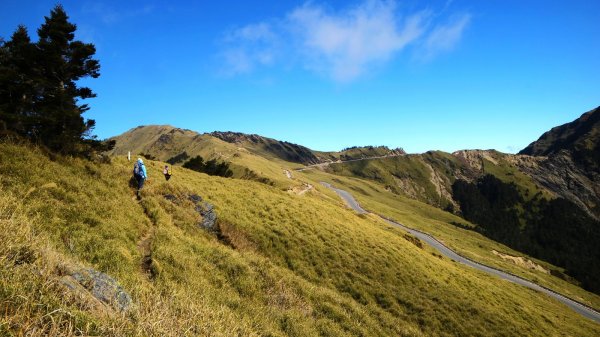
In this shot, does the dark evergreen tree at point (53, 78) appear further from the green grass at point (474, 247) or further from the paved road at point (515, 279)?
the green grass at point (474, 247)

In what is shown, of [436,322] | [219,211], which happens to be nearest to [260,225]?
[219,211]

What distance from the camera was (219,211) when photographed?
29.8 m

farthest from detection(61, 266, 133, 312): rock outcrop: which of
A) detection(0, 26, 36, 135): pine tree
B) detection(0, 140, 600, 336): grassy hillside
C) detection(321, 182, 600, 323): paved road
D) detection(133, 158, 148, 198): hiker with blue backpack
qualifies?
detection(321, 182, 600, 323): paved road

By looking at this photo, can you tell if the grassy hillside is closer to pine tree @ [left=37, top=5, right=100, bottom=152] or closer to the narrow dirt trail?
the narrow dirt trail

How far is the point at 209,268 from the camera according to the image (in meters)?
17.4

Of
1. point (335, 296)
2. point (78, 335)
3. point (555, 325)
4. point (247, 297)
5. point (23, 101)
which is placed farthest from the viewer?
point (555, 325)

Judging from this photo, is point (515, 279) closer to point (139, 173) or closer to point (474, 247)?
point (474, 247)

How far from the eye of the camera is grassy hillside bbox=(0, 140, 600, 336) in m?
6.32

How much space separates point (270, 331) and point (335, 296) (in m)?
10.9

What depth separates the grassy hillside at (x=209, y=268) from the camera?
632 cm

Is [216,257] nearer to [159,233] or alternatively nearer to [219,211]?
[159,233]

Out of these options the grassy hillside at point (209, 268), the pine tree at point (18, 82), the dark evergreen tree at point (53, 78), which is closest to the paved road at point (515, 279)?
the grassy hillside at point (209, 268)

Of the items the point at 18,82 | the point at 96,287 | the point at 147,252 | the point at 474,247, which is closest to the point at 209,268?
the point at 147,252

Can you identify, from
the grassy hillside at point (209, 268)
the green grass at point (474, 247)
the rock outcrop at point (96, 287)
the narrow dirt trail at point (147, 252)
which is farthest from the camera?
the green grass at point (474, 247)
